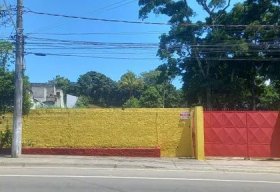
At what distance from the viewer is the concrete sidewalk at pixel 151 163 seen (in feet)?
58.6

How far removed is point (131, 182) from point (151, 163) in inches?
236

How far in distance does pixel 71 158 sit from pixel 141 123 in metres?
3.60

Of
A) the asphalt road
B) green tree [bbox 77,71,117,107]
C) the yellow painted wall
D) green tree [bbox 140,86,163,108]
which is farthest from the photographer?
green tree [bbox 77,71,117,107]

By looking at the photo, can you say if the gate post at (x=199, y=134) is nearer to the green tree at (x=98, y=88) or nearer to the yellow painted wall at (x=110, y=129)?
the yellow painted wall at (x=110, y=129)

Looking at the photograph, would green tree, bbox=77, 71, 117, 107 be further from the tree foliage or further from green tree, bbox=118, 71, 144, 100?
the tree foliage

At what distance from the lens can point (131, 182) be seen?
1300 cm

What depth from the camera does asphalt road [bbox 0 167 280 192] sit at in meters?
11.6

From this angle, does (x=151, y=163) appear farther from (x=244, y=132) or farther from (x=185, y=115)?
(x=244, y=132)

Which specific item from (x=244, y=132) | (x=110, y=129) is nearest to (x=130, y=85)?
(x=110, y=129)

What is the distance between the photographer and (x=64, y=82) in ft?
390

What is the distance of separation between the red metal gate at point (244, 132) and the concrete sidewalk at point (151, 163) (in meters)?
0.83

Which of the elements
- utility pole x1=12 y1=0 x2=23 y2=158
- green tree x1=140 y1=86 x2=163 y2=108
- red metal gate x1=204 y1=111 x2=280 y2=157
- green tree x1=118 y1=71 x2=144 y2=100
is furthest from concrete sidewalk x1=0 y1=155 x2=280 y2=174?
green tree x1=118 y1=71 x2=144 y2=100

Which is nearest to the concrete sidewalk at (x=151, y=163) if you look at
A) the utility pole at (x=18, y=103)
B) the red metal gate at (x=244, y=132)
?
the utility pole at (x=18, y=103)

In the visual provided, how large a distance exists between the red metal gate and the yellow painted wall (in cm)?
120
